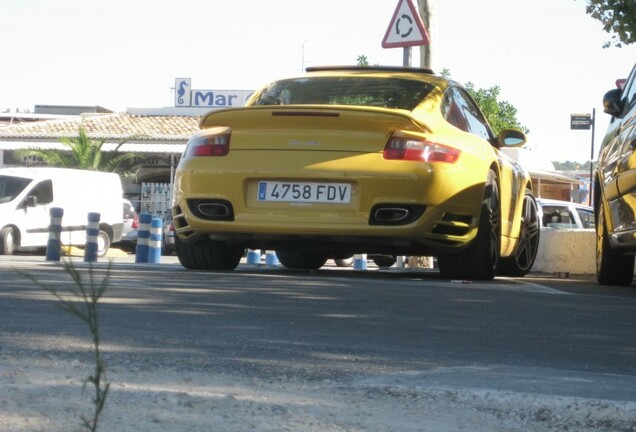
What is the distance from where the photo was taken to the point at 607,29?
17672mm

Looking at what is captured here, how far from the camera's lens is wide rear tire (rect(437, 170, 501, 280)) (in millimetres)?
8977

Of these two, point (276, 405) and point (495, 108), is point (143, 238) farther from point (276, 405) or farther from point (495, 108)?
point (495, 108)

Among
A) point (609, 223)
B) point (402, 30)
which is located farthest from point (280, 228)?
point (402, 30)

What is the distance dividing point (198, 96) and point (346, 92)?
1973 inches

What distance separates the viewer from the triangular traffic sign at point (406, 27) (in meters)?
15.6

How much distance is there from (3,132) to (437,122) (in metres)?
42.8

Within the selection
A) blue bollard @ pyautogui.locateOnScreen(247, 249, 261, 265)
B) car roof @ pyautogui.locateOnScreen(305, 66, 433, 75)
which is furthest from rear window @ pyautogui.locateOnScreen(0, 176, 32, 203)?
car roof @ pyautogui.locateOnScreen(305, 66, 433, 75)

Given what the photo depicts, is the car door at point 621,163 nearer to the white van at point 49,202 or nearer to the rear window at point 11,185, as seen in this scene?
the white van at point 49,202

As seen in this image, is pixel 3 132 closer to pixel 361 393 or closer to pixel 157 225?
pixel 157 225

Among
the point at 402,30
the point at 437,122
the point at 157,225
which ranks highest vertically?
the point at 402,30

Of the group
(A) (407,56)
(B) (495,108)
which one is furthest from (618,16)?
(B) (495,108)

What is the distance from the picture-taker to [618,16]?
17250 mm

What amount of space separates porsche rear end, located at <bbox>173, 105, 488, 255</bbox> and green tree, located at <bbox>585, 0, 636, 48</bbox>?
353 inches

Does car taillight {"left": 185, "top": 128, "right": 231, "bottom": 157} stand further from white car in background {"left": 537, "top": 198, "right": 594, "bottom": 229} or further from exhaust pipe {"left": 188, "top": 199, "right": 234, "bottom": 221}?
white car in background {"left": 537, "top": 198, "right": 594, "bottom": 229}
